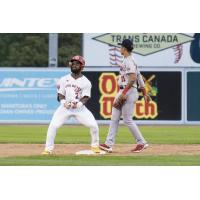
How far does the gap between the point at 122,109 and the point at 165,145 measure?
10.1 feet

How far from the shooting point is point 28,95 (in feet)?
96.0

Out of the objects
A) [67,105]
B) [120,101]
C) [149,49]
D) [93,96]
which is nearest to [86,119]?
[67,105]

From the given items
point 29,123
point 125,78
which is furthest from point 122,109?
point 29,123

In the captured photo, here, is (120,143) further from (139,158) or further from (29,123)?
(29,123)

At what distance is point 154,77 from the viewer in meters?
29.3

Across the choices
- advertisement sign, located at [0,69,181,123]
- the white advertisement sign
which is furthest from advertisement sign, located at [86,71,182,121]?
the white advertisement sign

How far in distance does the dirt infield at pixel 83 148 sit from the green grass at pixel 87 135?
4.25 ft

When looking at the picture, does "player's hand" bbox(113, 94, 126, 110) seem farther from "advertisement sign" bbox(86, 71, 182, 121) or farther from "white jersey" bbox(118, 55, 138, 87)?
"advertisement sign" bbox(86, 71, 182, 121)

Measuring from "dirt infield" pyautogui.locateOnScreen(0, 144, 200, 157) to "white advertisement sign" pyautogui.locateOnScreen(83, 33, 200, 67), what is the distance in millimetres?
17971

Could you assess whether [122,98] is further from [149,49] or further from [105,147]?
[149,49]

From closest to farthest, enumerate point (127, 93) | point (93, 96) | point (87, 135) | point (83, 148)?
1. point (127, 93)
2. point (83, 148)
3. point (87, 135)
4. point (93, 96)

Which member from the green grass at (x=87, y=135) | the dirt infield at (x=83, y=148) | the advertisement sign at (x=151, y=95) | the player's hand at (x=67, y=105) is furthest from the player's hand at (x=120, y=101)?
the advertisement sign at (x=151, y=95)

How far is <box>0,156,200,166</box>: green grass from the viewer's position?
1328 centimetres

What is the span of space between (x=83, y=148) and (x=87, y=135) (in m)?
5.27
